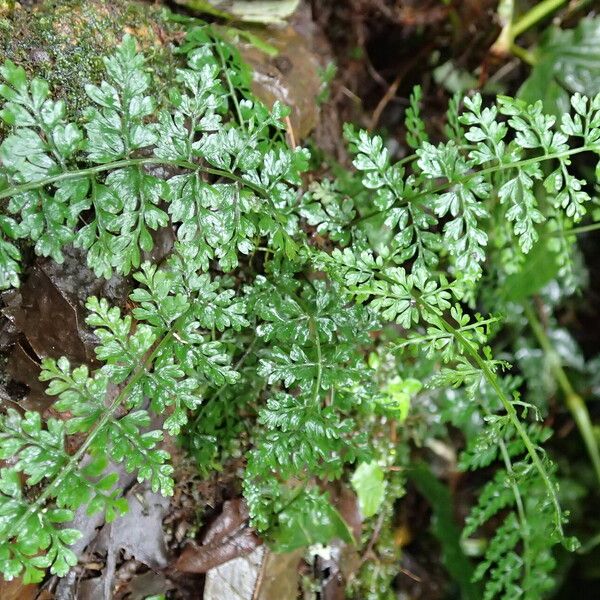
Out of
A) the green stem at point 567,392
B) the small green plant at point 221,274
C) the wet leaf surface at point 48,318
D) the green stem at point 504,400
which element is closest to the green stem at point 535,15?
the small green plant at point 221,274

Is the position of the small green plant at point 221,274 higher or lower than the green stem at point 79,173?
lower

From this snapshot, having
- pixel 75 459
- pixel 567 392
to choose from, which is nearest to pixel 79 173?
pixel 75 459

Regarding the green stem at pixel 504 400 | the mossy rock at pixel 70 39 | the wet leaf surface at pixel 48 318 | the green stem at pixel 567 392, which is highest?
the mossy rock at pixel 70 39

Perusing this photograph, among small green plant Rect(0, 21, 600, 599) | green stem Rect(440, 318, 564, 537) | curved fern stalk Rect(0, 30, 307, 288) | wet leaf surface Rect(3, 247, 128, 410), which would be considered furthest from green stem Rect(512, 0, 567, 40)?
wet leaf surface Rect(3, 247, 128, 410)

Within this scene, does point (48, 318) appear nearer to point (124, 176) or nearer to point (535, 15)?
point (124, 176)

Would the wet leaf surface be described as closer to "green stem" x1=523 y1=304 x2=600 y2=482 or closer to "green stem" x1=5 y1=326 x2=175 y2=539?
"green stem" x1=5 y1=326 x2=175 y2=539

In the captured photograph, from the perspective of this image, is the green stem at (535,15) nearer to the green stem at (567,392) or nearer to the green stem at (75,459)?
the green stem at (567,392)
